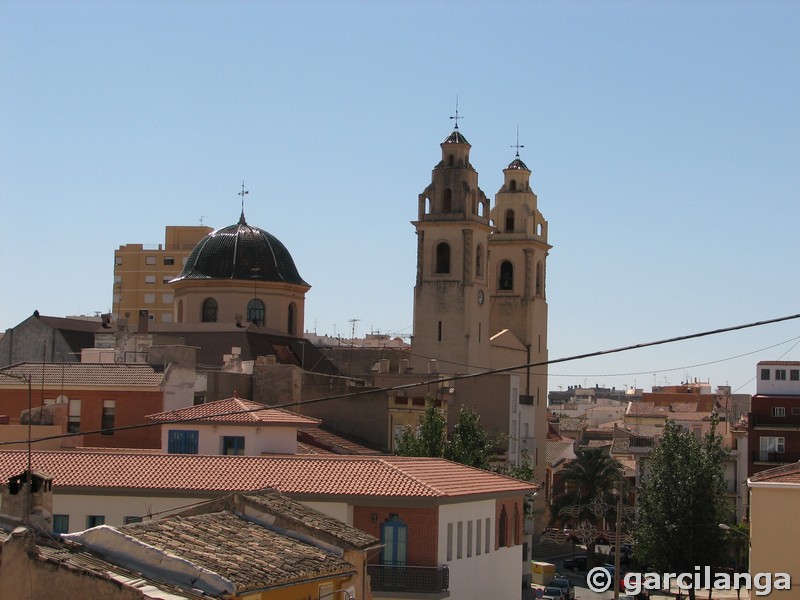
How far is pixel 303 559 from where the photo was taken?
22047mm

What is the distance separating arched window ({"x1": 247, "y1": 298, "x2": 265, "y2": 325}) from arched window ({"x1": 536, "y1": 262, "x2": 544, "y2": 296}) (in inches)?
739

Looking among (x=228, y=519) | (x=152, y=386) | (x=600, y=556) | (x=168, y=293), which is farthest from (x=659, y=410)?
(x=228, y=519)

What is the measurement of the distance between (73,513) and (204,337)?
132 ft

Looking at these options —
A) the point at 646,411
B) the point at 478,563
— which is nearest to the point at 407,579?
the point at 478,563

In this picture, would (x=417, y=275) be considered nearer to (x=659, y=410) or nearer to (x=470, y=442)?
(x=470, y=442)

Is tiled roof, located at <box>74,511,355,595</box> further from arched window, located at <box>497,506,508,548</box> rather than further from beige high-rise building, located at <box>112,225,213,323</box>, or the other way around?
beige high-rise building, located at <box>112,225,213,323</box>

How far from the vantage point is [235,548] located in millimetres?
21281

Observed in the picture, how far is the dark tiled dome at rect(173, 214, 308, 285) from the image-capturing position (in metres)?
82.8

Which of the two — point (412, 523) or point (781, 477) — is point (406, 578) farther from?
point (781, 477)

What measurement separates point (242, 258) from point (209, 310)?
319cm

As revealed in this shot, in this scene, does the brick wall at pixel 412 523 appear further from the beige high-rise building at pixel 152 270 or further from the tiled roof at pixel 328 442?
the beige high-rise building at pixel 152 270

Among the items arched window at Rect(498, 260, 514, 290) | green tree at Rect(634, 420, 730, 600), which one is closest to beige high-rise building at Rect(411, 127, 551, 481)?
arched window at Rect(498, 260, 514, 290)

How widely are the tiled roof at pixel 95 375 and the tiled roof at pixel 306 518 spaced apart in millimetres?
27501

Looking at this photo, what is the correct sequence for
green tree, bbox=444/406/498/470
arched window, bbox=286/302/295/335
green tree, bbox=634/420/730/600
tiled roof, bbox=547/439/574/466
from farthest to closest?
tiled roof, bbox=547/439/574/466 → arched window, bbox=286/302/295/335 → green tree, bbox=444/406/498/470 → green tree, bbox=634/420/730/600
